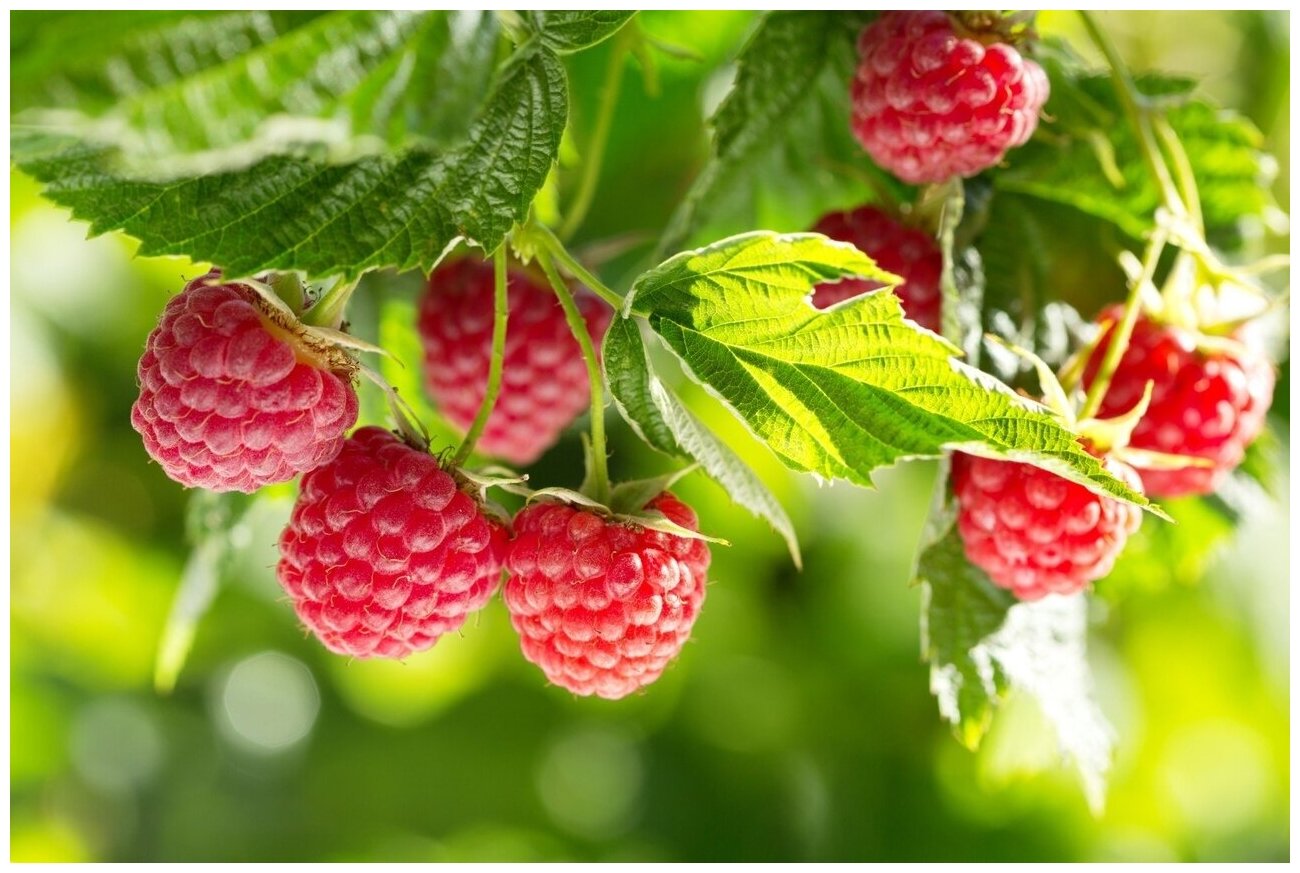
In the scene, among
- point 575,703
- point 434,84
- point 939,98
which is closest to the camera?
point 434,84

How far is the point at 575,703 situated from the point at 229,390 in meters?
1.22

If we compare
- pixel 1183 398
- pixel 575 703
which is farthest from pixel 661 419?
pixel 575 703

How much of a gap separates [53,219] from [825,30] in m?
1.27

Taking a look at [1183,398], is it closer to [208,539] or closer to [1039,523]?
[1039,523]

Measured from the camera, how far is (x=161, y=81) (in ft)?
1.63

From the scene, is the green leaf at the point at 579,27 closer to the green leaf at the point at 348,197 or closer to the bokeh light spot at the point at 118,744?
the green leaf at the point at 348,197

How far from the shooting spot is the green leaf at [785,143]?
0.82m

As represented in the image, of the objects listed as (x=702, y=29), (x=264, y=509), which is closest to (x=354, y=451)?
(x=264, y=509)

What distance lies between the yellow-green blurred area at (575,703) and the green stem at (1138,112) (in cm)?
73

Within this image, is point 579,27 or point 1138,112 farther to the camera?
point 1138,112

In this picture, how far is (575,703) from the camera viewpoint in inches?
70.8

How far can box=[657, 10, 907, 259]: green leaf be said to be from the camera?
32.3 inches

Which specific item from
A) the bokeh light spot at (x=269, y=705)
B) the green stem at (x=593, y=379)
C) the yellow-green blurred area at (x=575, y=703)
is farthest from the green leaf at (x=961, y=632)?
the bokeh light spot at (x=269, y=705)

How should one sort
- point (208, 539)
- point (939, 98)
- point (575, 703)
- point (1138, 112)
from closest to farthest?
point (939, 98), point (1138, 112), point (208, 539), point (575, 703)
